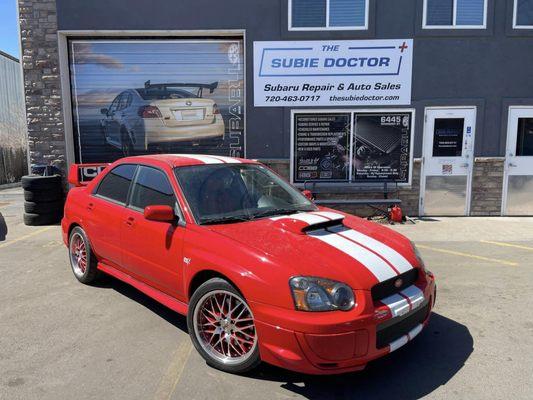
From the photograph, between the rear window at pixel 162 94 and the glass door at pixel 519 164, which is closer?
the glass door at pixel 519 164

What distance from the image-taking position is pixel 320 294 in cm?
279

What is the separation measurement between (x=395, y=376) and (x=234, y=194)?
202 cm

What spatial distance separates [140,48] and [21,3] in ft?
8.64

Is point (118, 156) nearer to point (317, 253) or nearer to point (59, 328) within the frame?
point (59, 328)

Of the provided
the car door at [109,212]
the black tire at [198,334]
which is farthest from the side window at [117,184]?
the black tire at [198,334]

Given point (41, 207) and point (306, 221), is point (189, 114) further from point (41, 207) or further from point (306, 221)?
point (306, 221)

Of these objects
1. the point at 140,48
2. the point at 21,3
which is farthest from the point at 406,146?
the point at 21,3

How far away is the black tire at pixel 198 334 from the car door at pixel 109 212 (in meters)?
1.39

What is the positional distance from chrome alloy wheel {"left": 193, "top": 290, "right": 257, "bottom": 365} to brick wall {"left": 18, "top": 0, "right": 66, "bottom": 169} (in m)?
7.83

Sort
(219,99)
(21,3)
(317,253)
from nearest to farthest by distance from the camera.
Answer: (317,253)
(21,3)
(219,99)

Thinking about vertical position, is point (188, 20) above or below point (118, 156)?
above

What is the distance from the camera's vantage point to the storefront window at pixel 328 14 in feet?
30.3

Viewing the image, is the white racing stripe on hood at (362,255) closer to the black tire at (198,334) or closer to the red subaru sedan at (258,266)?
the red subaru sedan at (258,266)

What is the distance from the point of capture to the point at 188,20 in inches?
365
